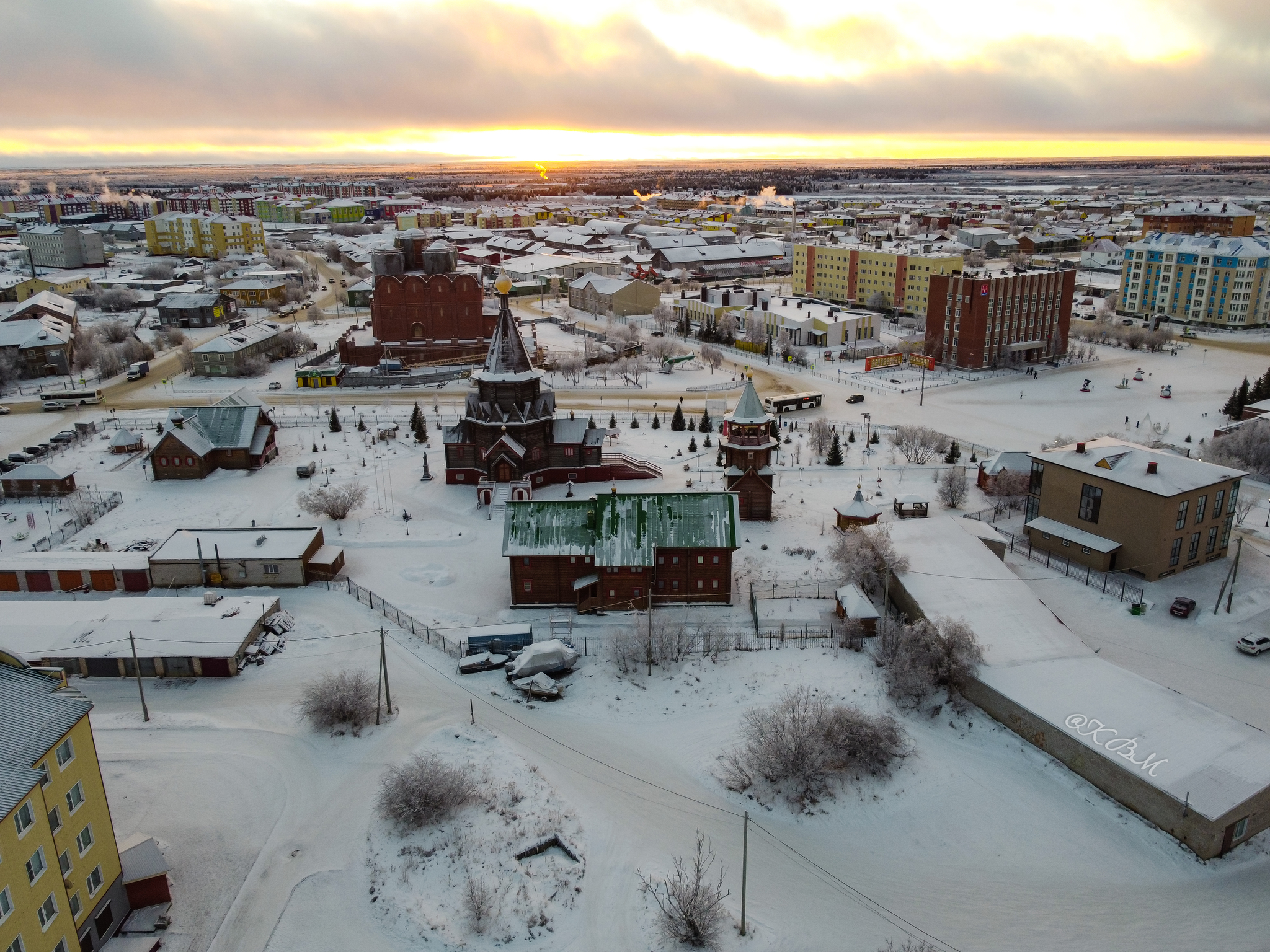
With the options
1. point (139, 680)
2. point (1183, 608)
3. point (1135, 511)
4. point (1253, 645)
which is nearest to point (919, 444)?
point (1135, 511)

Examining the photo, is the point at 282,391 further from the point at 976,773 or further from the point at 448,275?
the point at 976,773

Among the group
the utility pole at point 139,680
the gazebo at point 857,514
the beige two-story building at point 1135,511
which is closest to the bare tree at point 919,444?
the gazebo at point 857,514

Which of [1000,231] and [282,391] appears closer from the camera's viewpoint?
[282,391]

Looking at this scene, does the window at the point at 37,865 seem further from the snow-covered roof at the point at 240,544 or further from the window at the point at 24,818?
the snow-covered roof at the point at 240,544

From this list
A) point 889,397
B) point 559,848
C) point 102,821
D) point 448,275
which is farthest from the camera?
point 448,275

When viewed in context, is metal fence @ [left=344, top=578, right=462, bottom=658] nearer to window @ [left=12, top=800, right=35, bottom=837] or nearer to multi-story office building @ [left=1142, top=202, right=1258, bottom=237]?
window @ [left=12, top=800, right=35, bottom=837]

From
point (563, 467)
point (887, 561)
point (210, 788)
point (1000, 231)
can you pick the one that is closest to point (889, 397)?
point (563, 467)

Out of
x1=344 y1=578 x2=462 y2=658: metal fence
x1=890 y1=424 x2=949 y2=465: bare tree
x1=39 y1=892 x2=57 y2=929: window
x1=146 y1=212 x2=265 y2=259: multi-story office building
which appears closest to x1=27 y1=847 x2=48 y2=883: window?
x1=39 y1=892 x2=57 y2=929: window
